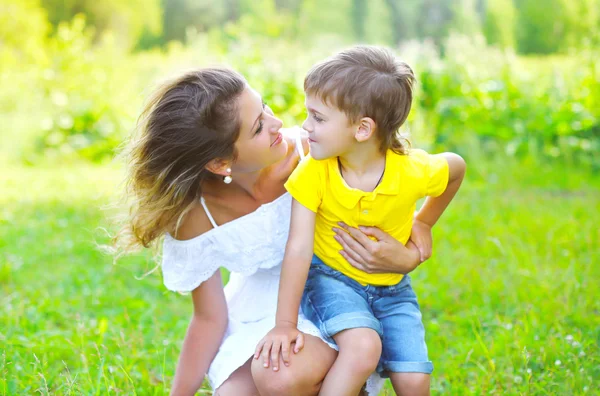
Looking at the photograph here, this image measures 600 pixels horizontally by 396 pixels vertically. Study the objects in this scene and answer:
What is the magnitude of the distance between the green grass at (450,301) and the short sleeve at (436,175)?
609 millimetres

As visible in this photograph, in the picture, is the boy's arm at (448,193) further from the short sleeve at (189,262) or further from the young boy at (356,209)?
the short sleeve at (189,262)

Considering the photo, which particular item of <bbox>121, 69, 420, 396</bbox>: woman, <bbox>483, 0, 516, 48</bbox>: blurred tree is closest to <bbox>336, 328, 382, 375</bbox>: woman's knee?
<bbox>121, 69, 420, 396</bbox>: woman

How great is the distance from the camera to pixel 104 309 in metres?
3.33

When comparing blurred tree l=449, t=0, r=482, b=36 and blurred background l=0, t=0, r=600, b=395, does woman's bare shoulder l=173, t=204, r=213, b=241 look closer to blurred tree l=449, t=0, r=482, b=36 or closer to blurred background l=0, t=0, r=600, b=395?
blurred background l=0, t=0, r=600, b=395

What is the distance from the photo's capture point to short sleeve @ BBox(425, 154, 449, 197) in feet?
6.75

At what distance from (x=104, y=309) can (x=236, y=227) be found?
146cm

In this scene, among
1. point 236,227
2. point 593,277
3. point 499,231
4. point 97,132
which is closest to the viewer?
point 236,227

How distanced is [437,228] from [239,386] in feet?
8.02

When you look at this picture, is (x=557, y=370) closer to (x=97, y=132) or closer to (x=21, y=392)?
(x=21, y=392)

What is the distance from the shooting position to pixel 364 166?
2029 millimetres

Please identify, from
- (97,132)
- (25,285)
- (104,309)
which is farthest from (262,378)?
(97,132)

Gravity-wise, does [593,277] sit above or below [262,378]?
below

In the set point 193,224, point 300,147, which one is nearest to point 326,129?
point 300,147

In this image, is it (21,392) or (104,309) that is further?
(104,309)
